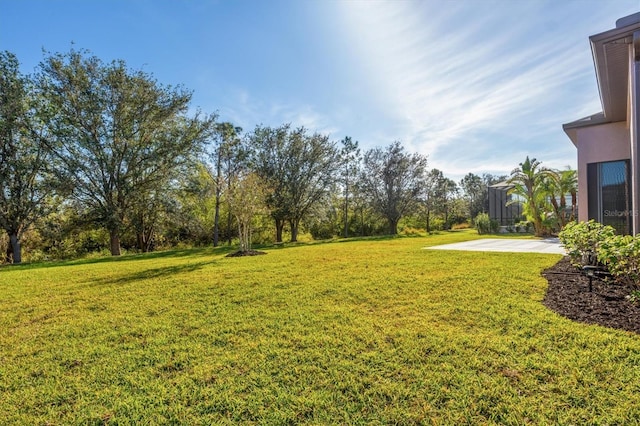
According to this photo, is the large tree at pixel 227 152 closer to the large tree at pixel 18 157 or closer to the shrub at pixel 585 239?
the large tree at pixel 18 157

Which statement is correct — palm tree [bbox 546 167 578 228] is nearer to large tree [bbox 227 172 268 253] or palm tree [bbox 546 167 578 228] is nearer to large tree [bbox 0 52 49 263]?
large tree [bbox 227 172 268 253]

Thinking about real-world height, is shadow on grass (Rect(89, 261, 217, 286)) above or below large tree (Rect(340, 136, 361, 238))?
below

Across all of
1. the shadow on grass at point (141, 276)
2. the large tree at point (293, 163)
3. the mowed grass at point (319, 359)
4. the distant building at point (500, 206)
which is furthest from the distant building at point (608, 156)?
the distant building at point (500, 206)

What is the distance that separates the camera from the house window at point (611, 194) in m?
8.09

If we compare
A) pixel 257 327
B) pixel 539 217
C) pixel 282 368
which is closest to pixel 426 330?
pixel 282 368

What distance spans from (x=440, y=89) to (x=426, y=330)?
9380mm

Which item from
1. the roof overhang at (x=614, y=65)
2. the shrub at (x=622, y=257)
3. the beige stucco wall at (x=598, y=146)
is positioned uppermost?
the roof overhang at (x=614, y=65)

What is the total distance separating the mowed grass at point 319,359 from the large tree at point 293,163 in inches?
662

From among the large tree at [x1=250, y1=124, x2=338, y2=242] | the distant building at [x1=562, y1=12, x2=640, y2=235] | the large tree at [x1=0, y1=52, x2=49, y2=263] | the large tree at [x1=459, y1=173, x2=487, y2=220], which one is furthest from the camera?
the large tree at [x1=459, y1=173, x2=487, y2=220]

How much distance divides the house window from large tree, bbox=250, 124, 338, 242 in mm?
16164

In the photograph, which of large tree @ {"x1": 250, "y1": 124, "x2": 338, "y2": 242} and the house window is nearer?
the house window

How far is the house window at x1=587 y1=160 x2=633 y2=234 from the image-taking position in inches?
318

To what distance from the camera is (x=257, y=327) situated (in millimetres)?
3904

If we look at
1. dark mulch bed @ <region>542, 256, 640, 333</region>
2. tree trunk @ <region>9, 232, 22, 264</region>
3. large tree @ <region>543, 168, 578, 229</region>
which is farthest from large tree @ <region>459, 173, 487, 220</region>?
tree trunk @ <region>9, 232, 22, 264</region>
